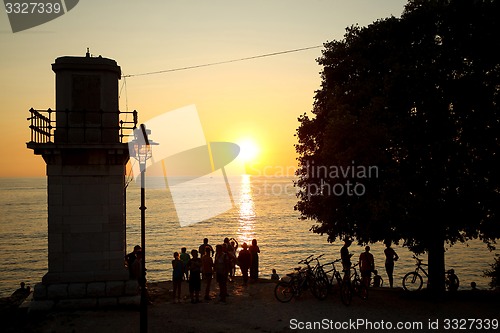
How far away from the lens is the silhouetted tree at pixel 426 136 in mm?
18109

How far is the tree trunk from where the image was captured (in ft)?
64.3

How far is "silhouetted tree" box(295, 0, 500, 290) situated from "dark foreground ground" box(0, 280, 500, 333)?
7.75 ft

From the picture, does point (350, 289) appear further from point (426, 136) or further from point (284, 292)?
point (426, 136)

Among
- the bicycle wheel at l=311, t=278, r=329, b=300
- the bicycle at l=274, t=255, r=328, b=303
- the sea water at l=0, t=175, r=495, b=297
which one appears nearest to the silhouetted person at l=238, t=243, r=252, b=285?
the bicycle at l=274, t=255, r=328, b=303

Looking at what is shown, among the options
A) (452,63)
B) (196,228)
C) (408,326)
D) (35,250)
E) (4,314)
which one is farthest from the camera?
(196,228)

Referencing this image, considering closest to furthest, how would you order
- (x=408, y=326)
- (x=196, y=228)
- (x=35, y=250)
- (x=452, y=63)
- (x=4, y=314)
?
1. (x=408, y=326)
2. (x=4, y=314)
3. (x=452, y=63)
4. (x=35, y=250)
5. (x=196, y=228)

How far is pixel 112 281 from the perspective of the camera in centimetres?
1753

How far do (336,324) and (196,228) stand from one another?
85272 millimetres

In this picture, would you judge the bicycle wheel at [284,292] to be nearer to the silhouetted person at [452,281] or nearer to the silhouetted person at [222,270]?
the silhouetted person at [222,270]

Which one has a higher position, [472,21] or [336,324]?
[472,21]

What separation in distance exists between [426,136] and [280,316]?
30.6 feet

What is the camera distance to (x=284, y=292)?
18.6 m

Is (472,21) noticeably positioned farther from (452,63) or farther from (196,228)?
(196,228)

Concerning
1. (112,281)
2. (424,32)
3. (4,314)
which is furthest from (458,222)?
(4,314)
